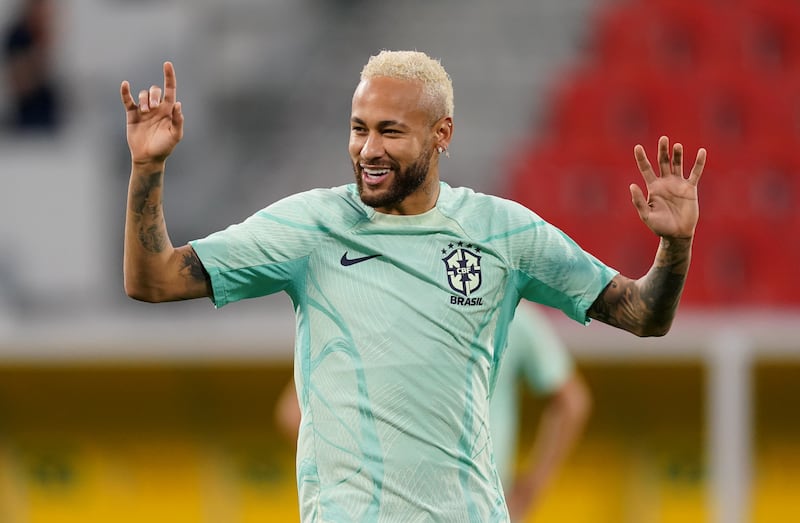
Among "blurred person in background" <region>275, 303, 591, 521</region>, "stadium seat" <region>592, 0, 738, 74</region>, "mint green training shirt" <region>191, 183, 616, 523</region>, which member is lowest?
"blurred person in background" <region>275, 303, 591, 521</region>

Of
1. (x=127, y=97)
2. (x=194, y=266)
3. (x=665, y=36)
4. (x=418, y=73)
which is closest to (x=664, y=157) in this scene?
(x=418, y=73)

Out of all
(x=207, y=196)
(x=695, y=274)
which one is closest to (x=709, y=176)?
(x=695, y=274)

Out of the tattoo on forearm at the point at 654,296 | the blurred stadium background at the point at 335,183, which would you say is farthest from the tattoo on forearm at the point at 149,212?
the blurred stadium background at the point at 335,183

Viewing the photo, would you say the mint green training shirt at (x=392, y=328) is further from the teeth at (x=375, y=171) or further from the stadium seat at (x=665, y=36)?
the stadium seat at (x=665, y=36)

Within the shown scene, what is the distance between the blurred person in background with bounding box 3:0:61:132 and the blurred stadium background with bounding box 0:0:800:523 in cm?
9

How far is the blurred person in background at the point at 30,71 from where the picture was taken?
1000 centimetres

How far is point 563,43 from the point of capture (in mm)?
10570

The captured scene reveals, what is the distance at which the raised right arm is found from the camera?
268cm

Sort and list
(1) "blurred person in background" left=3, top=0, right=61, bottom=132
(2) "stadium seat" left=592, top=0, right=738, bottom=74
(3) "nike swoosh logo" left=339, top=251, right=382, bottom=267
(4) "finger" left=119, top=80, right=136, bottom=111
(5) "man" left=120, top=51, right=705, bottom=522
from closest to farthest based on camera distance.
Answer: (4) "finger" left=119, top=80, right=136, bottom=111, (5) "man" left=120, top=51, right=705, bottom=522, (3) "nike swoosh logo" left=339, top=251, right=382, bottom=267, (1) "blurred person in background" left=3, top=0, right=61, bottom=132, (2) "stadium seat" left=592, top=0, right=738, bottom=74

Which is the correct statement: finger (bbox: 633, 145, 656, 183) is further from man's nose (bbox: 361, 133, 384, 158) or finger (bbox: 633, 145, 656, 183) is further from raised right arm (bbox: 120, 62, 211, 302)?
raised right arm (bbox: 120, 62, 211, 302)

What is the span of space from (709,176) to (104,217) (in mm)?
4480

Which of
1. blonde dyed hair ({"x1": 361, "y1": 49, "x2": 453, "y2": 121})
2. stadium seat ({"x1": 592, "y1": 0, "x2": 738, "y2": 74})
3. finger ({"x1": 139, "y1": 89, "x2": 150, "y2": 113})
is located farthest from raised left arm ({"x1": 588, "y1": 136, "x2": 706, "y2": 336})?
stadium seat ({"x1": 592, "y1": 0, "x2": 738, "y2": 74})

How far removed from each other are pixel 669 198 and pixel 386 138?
2.05 feet

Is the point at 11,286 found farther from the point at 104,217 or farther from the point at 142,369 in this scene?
the point at 142,369
